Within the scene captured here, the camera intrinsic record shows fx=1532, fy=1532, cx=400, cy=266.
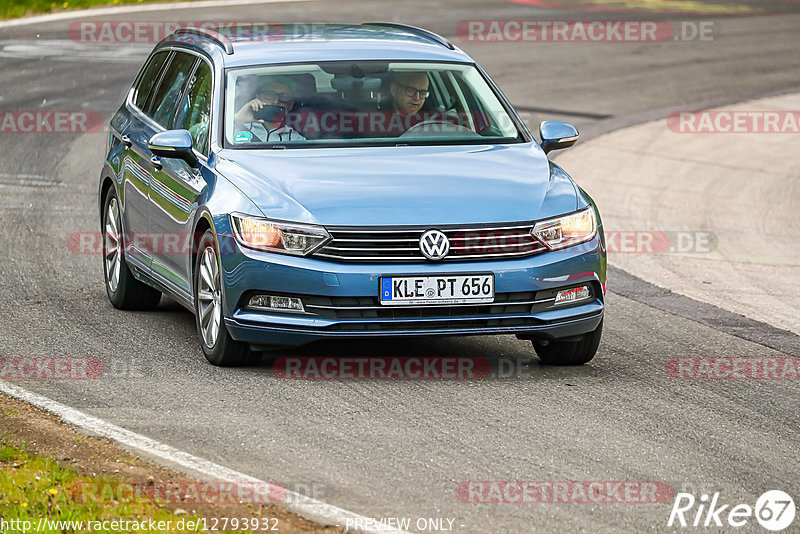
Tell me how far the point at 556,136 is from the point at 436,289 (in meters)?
1.87

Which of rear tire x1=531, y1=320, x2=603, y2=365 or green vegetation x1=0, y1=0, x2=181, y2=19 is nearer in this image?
rear tire x1=531, y1=320, x2=603, y2=365

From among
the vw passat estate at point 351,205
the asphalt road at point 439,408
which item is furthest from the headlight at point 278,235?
the asphalt road at point 439,408

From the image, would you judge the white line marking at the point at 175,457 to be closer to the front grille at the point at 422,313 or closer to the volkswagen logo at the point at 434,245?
the front grille at the point at 422,313

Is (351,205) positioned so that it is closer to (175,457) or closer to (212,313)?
(212,313)

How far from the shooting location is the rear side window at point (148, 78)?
10430 mm

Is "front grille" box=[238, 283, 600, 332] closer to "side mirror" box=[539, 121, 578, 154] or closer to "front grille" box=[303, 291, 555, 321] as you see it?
"front grille" box=[303, 291, 555, 321]

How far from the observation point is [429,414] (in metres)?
7.34

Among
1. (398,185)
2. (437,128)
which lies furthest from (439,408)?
(437,128)

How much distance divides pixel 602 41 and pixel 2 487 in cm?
2464

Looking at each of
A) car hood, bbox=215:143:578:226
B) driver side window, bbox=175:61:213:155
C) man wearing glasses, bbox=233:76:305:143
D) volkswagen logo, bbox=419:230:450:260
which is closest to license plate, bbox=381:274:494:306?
volkswagen logo, bbox=419:230:450:260

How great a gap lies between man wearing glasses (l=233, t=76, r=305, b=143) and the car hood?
0.21 meters

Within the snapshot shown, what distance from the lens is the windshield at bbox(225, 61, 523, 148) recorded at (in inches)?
350

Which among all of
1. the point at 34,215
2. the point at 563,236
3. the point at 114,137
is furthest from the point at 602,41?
the point at 563,236

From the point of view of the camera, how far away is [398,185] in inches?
317
